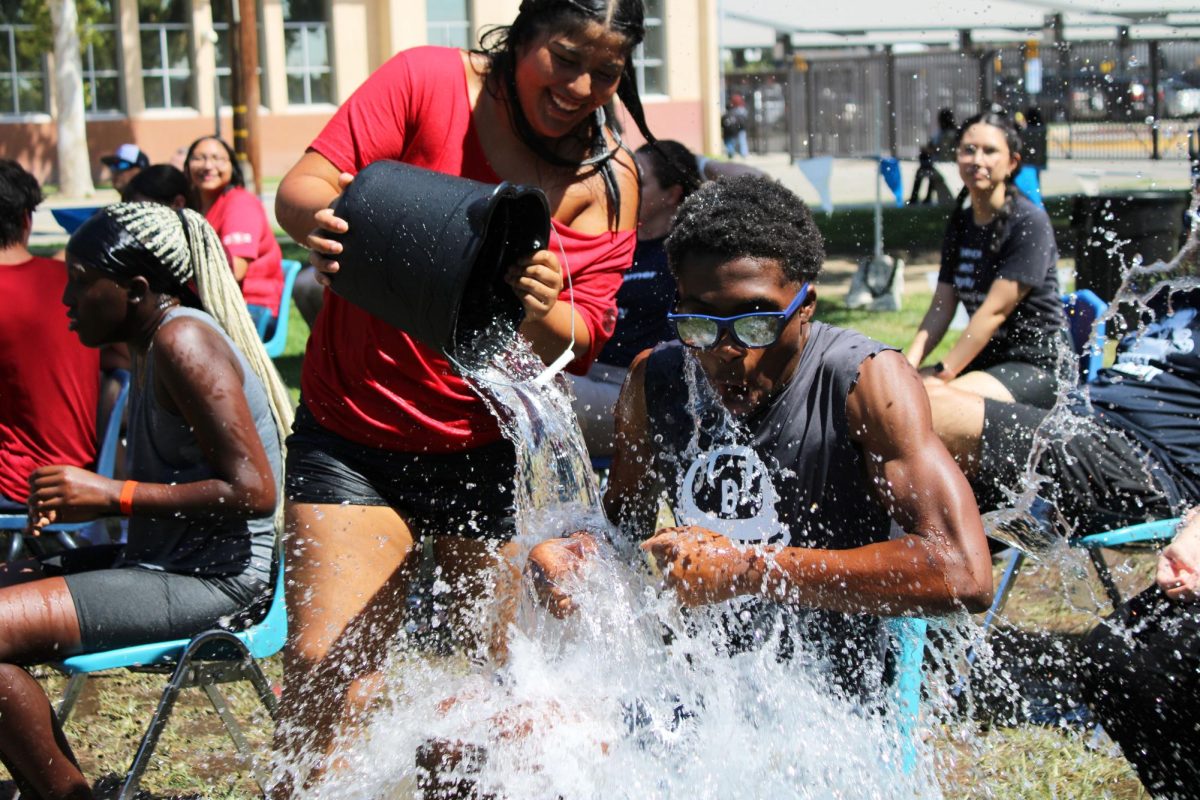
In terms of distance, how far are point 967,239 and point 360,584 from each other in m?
3.75

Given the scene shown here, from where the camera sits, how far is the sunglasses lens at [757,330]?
2520mm

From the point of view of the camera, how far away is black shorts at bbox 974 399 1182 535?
13.4 ft

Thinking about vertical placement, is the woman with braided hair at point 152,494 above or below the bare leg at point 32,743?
above

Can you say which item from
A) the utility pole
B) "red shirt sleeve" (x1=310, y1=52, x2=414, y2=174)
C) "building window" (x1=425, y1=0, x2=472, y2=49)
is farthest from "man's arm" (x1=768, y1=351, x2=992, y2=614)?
"building window" (x1=425, y1=0, x2=472, y2=49)

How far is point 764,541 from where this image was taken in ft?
8.54

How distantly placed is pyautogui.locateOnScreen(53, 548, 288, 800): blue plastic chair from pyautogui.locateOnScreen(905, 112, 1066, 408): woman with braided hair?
2.86 m

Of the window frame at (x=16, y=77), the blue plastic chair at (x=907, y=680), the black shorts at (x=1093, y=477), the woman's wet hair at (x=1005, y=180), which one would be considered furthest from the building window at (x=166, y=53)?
the blue plastic chair at (x=907, y=680)

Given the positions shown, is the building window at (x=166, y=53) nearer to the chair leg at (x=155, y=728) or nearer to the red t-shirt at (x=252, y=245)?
the red t-shirt at (x=252, y=245)

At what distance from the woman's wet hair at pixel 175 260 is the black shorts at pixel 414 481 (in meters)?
0.83

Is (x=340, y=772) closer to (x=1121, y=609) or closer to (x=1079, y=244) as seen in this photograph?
(x=1121, y=609)

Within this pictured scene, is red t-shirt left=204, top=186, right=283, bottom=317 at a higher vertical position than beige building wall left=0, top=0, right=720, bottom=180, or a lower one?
lower

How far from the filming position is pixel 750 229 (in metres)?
2.56

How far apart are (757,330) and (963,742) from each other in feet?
4.99

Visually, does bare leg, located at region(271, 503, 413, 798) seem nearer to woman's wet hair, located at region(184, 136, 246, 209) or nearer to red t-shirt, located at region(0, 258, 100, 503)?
red t-shirt, located at region(0, 258, 100, 503)
